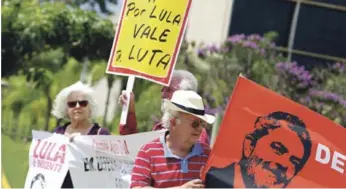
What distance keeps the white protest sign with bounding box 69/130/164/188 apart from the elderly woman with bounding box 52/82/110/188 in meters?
0.08

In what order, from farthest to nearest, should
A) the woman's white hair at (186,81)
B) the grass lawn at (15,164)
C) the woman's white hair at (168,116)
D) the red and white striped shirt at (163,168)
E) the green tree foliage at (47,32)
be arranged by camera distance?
the green tree foliage at (47,32), the grass lawn at (15,164), the woman's white hair at (186,81), the woman's white hair at (168,116), the red and white striped shirt at (163,168)

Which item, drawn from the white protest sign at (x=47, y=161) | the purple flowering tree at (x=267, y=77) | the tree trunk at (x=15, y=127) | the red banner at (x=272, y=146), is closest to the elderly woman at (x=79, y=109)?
the white protest sign at (x=47, y=161)

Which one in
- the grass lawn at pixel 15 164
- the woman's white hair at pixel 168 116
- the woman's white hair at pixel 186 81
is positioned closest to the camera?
the woman's white hair at pixel 168 116

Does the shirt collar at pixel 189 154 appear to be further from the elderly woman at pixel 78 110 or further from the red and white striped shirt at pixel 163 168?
the elderly woman at pixel 78 110

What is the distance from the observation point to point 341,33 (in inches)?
891

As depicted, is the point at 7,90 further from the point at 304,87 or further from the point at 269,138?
the point at 269,138

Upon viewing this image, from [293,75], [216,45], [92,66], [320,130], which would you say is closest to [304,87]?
[293,75]

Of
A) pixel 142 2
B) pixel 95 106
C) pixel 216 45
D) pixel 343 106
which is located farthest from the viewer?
pixel 216 45

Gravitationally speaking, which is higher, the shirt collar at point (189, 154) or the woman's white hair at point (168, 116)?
the woman's white hair at point (168, 116)

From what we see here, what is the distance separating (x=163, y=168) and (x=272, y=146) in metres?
0.69

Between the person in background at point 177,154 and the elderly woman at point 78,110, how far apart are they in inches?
73.5

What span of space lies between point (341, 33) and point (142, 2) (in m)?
16.6

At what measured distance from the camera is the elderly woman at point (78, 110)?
23.0 ft

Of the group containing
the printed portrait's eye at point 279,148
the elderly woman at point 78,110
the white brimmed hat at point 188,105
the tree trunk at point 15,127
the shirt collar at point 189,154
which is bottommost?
the tree trunk at point 15,127
